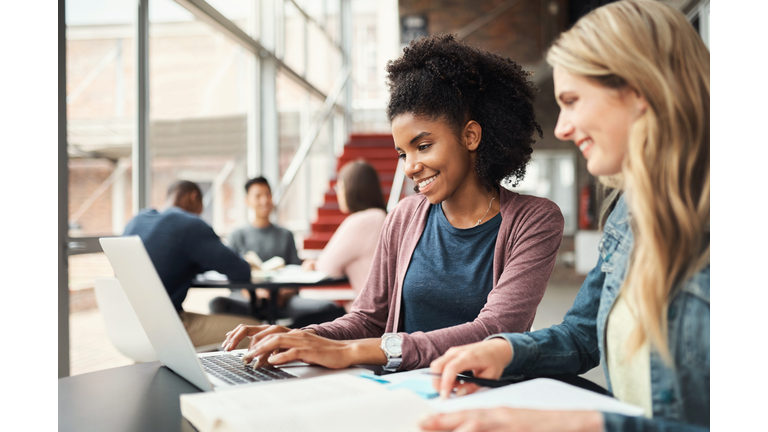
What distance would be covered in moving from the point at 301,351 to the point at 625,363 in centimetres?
51

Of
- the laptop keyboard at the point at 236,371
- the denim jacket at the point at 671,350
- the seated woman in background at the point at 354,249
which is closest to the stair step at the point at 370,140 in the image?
the seated woman in background at the point at 354,249

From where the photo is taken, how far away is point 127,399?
2.85 feet

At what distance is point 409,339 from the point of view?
3.20 feet

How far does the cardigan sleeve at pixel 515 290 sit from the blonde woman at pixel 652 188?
0.36 metres

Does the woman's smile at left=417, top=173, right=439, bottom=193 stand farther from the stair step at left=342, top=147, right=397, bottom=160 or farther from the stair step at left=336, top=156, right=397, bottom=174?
the stair step at left=342, top=147, right=397, bottom=160

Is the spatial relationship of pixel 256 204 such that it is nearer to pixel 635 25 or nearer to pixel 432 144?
pixel 432 144

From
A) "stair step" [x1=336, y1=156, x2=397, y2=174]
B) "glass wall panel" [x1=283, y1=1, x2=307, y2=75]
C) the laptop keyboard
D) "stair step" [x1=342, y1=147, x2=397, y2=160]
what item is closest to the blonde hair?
the laptop keyboard

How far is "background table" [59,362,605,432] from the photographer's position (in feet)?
2.48

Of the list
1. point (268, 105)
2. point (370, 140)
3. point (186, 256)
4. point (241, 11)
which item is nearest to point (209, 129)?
point (268, 105)

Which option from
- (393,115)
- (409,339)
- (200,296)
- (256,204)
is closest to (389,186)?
(256,204)

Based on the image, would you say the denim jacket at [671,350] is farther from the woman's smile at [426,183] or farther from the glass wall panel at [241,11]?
the glass wall panel at [241,11]

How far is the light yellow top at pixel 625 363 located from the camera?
0.67 meters

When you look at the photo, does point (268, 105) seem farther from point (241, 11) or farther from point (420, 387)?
point (420, 387)
